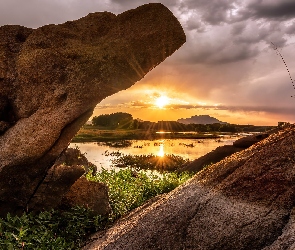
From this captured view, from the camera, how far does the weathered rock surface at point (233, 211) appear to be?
688cm

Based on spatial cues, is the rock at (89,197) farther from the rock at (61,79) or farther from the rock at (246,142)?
the rock at (246,142)

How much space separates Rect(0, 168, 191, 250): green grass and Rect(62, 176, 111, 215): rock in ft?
1.17

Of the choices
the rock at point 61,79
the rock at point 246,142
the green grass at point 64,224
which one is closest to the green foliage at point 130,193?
the green grass at point 64,224

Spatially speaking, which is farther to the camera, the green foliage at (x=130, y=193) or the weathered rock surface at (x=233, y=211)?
the green foliage at (x=130, y=193)

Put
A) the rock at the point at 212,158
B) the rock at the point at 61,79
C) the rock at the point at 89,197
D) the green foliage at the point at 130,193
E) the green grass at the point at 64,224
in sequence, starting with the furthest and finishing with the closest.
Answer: the rock at the point at 212,158 → the green foliage at the point at 130,193 → the rock at the point at 89,197 → the rock at the point at 61,79 → the green grass at the point at 64,224

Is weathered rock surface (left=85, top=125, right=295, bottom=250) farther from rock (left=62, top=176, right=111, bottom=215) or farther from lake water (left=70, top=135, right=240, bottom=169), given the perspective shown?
lake water (left=70, top=135, right=240, bottom=169)

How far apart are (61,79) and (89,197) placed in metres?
4.42

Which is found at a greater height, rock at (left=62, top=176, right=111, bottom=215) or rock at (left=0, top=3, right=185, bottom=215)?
rock at (left=0, top=3, right=185, bottom=215)

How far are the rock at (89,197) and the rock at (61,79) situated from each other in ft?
4.79

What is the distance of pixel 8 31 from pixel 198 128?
328 ft

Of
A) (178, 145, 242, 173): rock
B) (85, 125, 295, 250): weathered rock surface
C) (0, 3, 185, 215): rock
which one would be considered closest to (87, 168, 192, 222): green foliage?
(0, 3, 185, 215): rock

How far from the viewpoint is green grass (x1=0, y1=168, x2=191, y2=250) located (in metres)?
9.06

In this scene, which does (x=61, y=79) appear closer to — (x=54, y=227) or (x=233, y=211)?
(x=54, y=227)

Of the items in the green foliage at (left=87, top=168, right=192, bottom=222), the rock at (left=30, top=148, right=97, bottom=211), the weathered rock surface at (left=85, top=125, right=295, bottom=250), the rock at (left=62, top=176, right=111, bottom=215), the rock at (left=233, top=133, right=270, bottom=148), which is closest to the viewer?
the weathered rock surface at (left=85, top=125, right=295, bottom=250)
